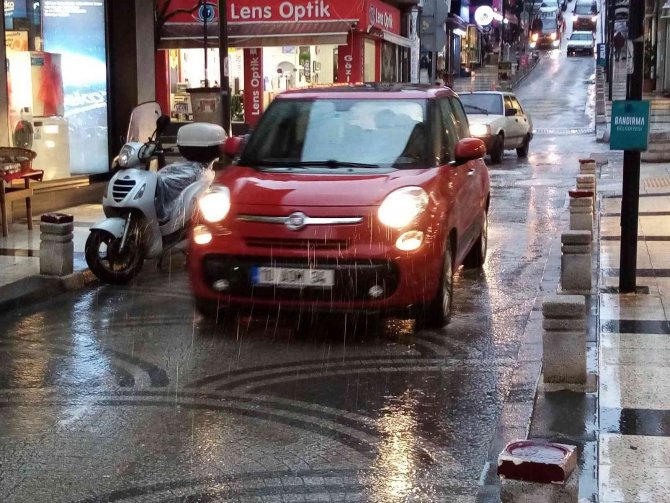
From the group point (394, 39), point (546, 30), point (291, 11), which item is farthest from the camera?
point (546, 30)

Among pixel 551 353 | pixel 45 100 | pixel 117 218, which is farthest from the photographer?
pixel 45 100

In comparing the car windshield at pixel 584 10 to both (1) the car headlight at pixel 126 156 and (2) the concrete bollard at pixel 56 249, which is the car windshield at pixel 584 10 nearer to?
(1) the car headlight at pixel 126 156

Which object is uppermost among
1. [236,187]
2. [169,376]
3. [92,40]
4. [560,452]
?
[92,40]

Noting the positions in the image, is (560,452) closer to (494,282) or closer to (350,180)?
(350,180)

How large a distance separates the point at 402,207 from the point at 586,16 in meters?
76.9

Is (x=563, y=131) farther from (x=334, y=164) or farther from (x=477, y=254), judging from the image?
(x=334, y=164)

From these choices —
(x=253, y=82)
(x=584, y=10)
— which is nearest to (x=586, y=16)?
(x=584, y=10)

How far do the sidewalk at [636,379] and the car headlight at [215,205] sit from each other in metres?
2.77

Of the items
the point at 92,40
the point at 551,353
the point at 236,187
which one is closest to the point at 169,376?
the point at 236,187

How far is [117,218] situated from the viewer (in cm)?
959

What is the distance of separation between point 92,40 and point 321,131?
26.9ft

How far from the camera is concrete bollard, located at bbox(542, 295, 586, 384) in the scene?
238 inches

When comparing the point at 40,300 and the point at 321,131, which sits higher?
the point at 321,131

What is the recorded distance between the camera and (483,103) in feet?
79.1
